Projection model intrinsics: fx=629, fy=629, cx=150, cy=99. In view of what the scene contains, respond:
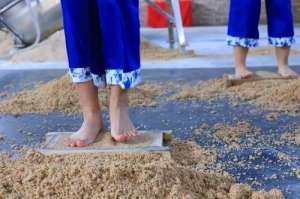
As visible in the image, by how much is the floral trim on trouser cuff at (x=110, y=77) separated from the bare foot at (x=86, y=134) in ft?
0.52

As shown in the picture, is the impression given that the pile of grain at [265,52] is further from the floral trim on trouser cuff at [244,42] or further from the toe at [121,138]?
the toe at [121,138]

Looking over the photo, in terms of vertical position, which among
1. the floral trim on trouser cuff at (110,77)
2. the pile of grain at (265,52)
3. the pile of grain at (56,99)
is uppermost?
the floral trim on trouser cuff at (110,77)

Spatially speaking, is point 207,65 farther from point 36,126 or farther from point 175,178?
point 175,178

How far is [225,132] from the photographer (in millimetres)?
2779

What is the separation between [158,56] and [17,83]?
139 centimetres

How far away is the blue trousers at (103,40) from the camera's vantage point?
2.38 meters

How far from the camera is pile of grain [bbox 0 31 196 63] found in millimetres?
5066

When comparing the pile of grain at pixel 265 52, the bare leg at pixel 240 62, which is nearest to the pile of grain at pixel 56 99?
the bare leg at pixel 240 62

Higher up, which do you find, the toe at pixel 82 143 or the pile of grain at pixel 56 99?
the toe at pixel 82 143

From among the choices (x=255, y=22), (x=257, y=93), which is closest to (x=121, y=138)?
(x=257, y=93)

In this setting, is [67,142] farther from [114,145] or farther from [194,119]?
[194,119]

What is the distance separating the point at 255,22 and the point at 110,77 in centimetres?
166

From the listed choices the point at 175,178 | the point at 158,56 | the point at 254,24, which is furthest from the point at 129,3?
the point at 158,56

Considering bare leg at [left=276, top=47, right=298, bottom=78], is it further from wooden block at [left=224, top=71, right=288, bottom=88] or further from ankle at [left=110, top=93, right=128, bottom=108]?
ankle at [left=110, top=93, right=128, bottom=108]
